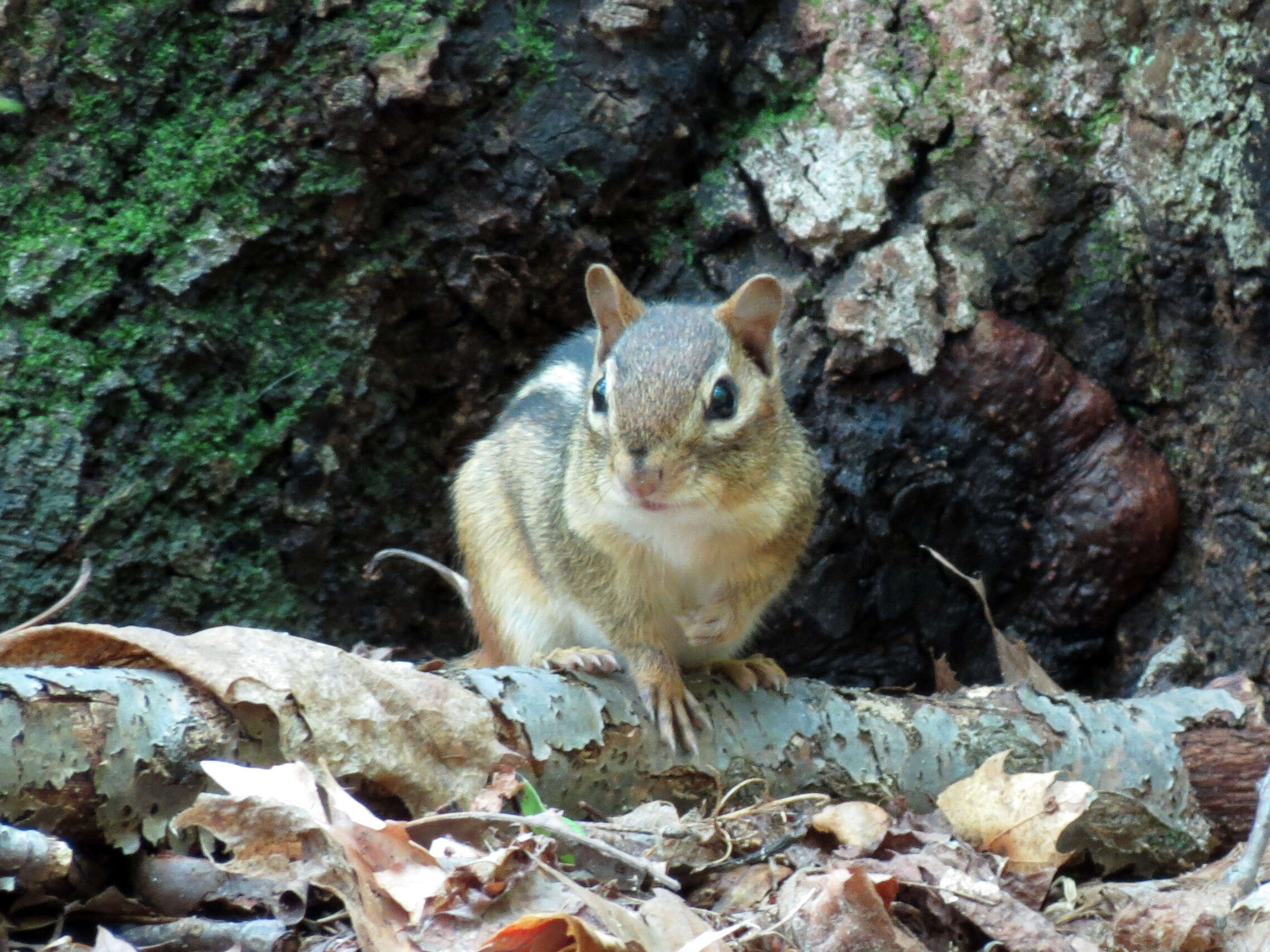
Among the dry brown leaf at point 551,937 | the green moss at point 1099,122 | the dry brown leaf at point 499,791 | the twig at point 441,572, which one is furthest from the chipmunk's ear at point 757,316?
the dry brown leaf at point 551,937

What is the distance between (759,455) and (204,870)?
1772 millimetres

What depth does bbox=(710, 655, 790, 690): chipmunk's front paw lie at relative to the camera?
12.5 ft

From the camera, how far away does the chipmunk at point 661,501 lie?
3352 mm

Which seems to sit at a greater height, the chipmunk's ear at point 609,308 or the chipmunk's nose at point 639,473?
the chipmunk's ear at point 609,308

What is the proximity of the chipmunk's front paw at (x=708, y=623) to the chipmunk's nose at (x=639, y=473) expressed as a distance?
1.99 feet

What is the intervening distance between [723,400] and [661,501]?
1.26 feet

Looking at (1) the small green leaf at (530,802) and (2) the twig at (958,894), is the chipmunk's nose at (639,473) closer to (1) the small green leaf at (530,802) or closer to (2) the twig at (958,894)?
(1) the small green leaf at (530,802)

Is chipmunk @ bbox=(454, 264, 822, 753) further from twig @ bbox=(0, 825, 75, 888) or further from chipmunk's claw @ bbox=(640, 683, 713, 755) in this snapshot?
twig @ bbox=(0, 825, 75, 888)

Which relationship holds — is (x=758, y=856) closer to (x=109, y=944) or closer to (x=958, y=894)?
(x=958, y=894)

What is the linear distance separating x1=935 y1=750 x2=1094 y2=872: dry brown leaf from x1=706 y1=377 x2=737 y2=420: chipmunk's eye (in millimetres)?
1167

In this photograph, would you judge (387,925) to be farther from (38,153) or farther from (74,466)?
(38,153)

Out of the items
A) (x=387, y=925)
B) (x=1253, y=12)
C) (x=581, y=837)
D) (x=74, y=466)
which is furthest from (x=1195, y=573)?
(x=74, y=466)

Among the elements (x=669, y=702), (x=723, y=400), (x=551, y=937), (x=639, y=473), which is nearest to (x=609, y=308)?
(x=723, y=400)

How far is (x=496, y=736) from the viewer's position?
3121 mm
